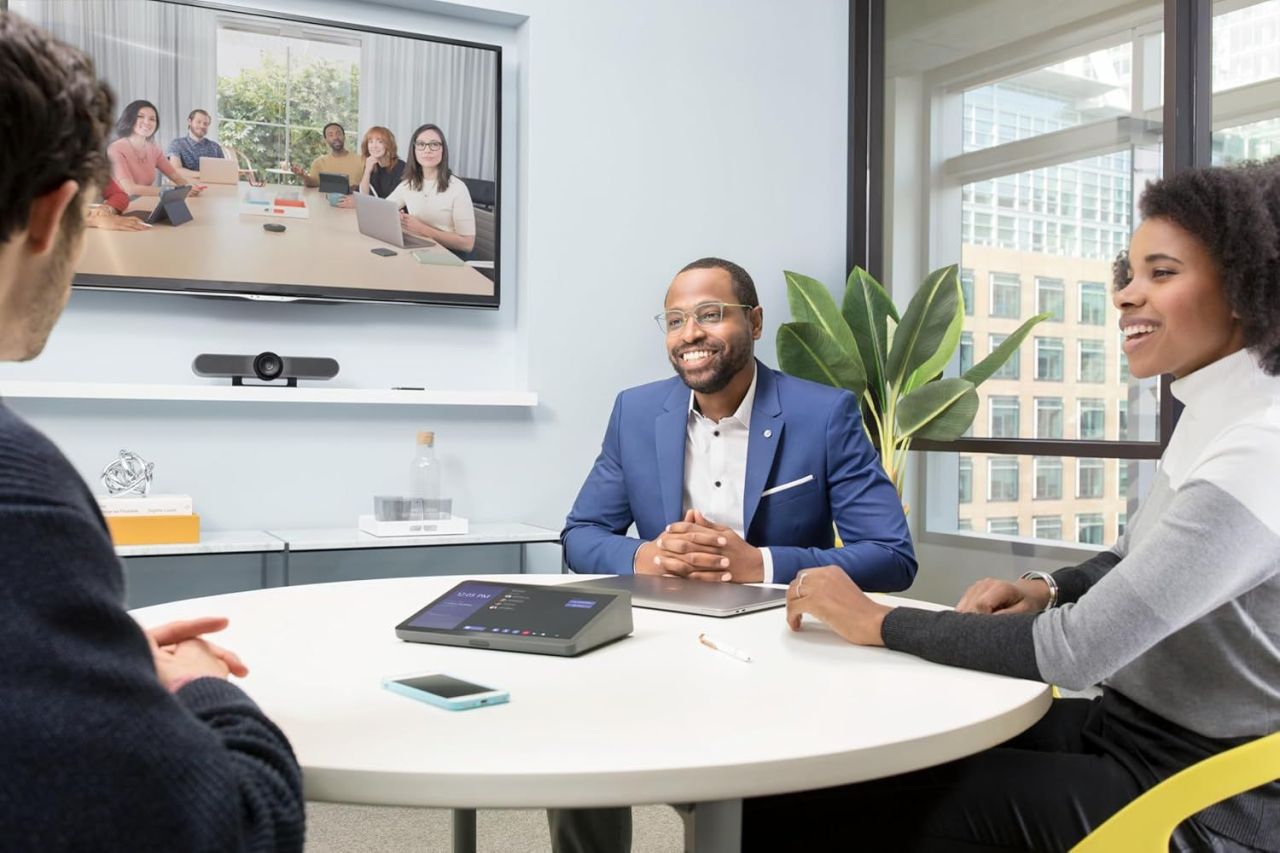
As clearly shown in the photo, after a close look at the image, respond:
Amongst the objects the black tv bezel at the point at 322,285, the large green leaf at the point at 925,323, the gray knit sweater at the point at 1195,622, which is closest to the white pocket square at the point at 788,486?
the gray knit sweater at the point at 1195,622

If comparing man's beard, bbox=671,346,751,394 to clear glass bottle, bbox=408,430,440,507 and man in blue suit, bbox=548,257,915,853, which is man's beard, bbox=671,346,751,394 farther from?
clear glass bottle, bbox=408,430,440,507

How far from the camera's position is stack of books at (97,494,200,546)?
3.26 m

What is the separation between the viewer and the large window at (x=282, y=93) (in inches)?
147

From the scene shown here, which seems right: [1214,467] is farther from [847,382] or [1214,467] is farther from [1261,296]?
[847,382]

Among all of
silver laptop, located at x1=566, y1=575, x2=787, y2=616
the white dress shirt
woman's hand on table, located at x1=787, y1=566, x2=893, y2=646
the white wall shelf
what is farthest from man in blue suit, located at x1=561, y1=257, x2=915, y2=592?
the white wall shelf

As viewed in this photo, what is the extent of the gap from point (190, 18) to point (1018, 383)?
11.1 feet

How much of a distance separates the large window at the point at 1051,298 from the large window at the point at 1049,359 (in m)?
0.09

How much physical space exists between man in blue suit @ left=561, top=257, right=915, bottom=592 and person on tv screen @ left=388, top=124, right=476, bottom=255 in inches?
62.5

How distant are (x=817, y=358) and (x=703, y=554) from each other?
2354mm

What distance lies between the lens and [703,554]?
2051mm

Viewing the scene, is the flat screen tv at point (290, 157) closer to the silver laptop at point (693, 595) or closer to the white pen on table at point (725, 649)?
the silver laptop at point (693, 595)

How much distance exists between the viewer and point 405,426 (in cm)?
407

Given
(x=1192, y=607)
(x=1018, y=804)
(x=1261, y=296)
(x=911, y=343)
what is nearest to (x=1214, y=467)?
(x=1192, y=607)

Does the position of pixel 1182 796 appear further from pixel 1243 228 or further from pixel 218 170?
pixel 218 170
